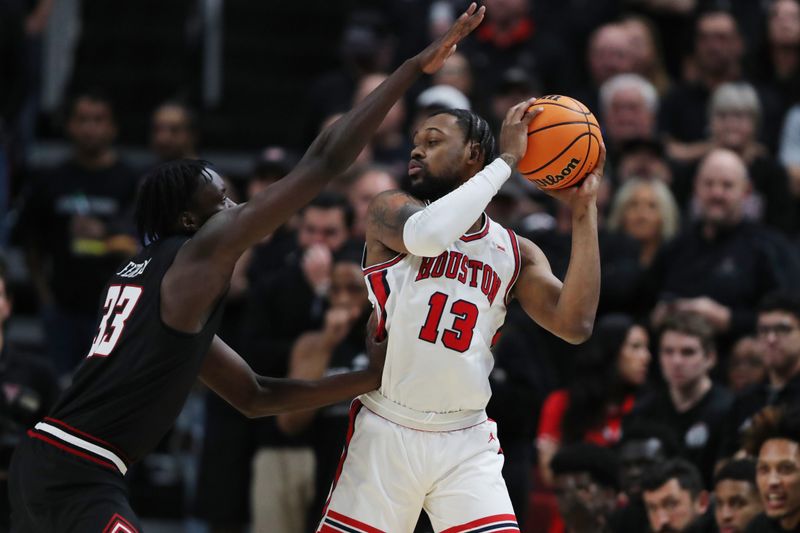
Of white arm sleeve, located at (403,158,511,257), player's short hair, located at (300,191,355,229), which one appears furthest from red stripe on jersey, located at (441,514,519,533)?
player's short hair, located at (300,191,355,229)

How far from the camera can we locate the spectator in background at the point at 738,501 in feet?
26.6

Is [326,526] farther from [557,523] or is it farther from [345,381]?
[557,523]

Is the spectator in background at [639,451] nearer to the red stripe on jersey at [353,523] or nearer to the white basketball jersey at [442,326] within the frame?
the white basketball jersey at [442,326]

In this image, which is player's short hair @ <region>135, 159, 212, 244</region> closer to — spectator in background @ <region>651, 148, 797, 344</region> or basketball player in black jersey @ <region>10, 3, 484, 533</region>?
basketball player in black jersey @ <region>10, 3, 484, 533</region>

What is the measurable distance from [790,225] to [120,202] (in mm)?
5537

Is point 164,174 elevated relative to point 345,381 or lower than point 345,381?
elevated

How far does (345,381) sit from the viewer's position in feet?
20.7

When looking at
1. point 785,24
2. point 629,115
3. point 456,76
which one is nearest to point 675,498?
point 629,115

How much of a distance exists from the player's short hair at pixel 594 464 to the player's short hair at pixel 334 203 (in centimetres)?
254

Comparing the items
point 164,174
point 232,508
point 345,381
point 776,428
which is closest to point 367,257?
point 345,381

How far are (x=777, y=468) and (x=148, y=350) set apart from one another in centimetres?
379

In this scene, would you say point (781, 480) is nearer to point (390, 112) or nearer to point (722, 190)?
point (722, 190)

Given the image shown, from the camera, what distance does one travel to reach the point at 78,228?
11.8 metres

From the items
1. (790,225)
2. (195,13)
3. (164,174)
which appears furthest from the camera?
(195,13)
